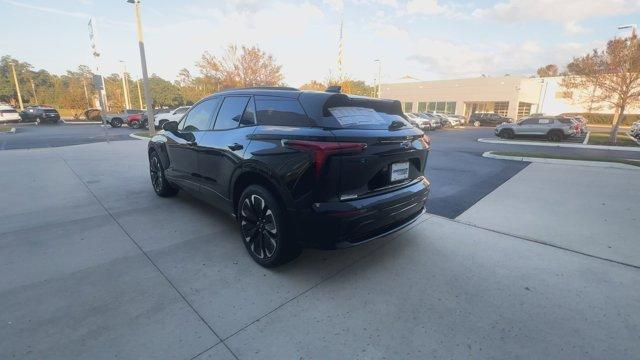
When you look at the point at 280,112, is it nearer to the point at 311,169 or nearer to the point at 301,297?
the point at 311,169

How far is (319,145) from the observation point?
2.53 meters

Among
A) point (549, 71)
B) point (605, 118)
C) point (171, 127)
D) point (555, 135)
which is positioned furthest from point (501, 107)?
point (549, 71)

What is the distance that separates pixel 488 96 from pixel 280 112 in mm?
45937

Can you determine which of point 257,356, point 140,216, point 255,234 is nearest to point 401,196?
point 255,234

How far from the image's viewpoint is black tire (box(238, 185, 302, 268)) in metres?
2.88

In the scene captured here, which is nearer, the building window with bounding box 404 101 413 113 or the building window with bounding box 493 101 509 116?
the building window with bounding box 493 101 509 116

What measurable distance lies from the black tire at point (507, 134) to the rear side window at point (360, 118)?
19.0 meters

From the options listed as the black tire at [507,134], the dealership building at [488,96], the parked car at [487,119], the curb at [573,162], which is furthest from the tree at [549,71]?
the curb at [573,162]

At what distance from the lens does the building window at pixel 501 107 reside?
40588mm

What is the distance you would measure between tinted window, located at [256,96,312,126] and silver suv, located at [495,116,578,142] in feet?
64.6

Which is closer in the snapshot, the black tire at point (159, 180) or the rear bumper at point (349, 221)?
the rear bumper at point (349, 221)

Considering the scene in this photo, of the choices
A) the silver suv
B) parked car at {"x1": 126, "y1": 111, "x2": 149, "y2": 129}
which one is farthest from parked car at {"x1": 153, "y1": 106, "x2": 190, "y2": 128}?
the silver suv

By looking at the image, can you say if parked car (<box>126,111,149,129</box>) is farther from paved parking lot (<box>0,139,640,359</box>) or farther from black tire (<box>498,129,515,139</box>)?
black tire (<box>498,129,515,139</box>)

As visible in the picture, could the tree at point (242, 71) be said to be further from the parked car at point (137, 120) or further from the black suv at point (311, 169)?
the black suv at point (311, 169)
